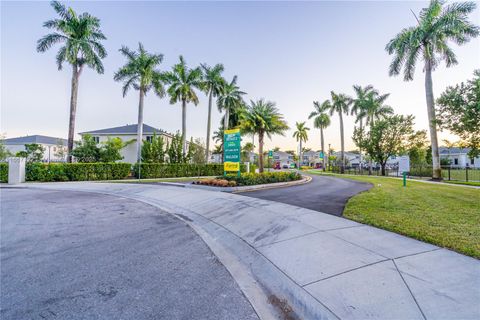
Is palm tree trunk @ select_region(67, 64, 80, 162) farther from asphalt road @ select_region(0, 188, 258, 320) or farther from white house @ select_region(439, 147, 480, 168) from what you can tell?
white house @ select_region(439, 147, 480, 168)

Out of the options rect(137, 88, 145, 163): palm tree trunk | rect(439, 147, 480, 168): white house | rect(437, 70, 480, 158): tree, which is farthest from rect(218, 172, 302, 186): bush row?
rect(439, 147, 480, 168): white house

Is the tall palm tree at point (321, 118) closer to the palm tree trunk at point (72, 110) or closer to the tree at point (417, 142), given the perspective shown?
the tree at point (417, 142)

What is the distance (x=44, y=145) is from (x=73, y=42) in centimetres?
3155

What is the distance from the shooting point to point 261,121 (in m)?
19.6

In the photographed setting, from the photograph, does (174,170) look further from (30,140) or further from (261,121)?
(30,140)

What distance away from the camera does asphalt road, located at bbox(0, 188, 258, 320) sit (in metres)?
2.58

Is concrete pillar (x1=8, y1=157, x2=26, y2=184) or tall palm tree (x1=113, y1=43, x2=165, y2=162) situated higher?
tall palm tree (x1=113, y1=43, x2=165, y2=162)

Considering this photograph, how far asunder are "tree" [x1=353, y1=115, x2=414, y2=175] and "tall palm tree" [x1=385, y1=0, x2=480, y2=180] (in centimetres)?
1010

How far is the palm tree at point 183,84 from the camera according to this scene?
2905 centimetres

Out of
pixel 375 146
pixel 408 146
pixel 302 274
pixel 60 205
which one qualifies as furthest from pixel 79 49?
pixel 408 146

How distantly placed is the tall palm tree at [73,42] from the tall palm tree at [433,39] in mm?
30678

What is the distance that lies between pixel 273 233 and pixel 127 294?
3213 millimetres

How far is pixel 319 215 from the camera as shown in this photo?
6.23 meters

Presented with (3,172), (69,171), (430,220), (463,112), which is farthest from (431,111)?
(3,172)
